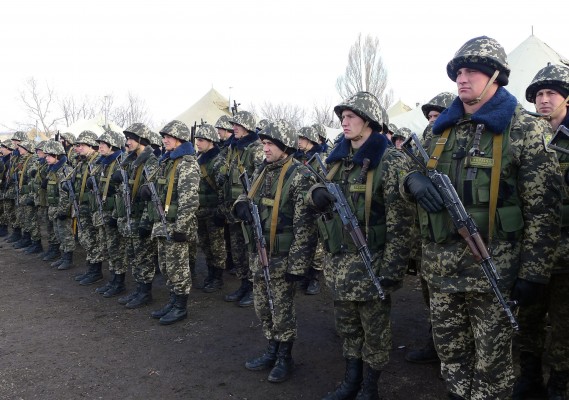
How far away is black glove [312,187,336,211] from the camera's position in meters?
3.55

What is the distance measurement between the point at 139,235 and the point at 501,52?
5.10 metres

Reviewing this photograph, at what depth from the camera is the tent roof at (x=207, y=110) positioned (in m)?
22.5

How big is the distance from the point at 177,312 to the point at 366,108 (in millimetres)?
3827

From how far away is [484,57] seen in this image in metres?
2.73

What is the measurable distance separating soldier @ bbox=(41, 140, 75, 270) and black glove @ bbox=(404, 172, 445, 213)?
7186mm

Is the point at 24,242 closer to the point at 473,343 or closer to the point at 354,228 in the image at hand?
the point at 354,228

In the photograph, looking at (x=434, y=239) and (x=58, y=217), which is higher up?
(x=434, y=239)

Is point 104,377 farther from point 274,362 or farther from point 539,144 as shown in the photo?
point 539,144

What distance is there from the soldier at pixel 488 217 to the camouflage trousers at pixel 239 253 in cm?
406

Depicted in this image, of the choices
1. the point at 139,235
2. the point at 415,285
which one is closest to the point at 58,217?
the point at 139,235

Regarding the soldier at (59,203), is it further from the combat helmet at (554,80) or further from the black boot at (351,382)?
the combat helmet at (554,80)

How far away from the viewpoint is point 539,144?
2.64m

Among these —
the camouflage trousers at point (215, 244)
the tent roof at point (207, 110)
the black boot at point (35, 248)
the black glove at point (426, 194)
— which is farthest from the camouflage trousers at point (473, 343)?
the tent roof at point (207, 110)

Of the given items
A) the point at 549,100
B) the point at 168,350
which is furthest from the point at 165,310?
the point at 549,100
